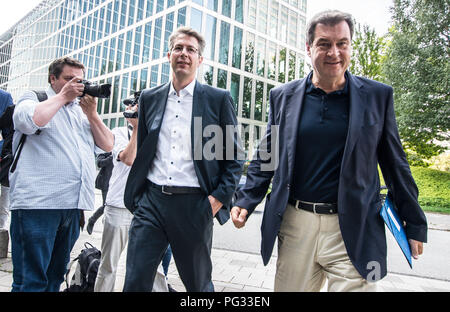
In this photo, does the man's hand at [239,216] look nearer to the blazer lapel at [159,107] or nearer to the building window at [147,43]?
the blazer lapel at [159,107]

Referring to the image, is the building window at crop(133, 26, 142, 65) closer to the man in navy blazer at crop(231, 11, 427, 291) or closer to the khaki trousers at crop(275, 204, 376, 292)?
the man in navy blazer at crop(231, 11, 427, 291)

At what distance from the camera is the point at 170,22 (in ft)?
94.7

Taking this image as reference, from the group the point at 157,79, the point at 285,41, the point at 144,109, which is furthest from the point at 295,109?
the point at 285,41

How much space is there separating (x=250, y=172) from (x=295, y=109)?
1.69ft

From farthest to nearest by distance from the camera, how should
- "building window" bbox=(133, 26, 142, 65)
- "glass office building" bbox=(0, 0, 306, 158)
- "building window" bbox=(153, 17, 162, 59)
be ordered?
"building window" bbox=(133, 26, 142, 65)
"building window" bbox=(153, 17, 162, 59)
"glass office building" bbox=(0, 0, 306, 158)

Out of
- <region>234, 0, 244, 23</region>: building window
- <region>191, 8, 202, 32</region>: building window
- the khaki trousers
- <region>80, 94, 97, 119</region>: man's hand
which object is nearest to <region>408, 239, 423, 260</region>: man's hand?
the khaki trousers

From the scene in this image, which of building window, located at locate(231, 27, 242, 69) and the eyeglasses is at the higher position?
building window, located at locate(231, 27, 242, 69)

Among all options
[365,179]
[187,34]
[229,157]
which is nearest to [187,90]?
[187,34]

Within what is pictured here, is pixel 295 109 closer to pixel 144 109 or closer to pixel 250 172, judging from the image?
pixel 250 172

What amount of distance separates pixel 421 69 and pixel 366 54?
320cm

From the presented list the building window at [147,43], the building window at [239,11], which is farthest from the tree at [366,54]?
the building window at [147,43]

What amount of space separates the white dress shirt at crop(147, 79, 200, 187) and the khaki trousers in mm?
685

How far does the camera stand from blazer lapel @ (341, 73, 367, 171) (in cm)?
183

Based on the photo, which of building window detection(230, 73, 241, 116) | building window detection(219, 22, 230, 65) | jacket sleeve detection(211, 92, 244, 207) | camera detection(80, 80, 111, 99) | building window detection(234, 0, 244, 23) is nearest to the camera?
jacket sleeve detection(211, 92, 244, 207)
